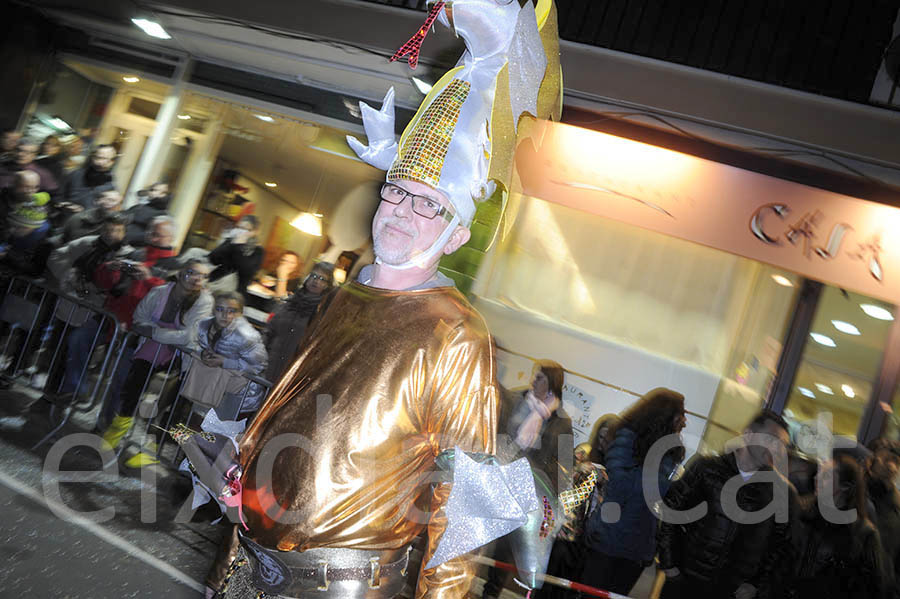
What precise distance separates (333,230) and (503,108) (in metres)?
5.73

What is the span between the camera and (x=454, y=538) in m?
1.30

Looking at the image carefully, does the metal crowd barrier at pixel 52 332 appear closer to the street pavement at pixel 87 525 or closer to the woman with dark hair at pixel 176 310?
the woman with dark hair at pixel 176 310

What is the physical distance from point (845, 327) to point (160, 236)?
6.72 meters

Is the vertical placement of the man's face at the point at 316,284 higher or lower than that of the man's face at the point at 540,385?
higher

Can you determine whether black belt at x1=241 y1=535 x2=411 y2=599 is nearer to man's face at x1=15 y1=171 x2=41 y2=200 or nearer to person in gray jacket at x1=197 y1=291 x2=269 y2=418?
person in gray jacket at x1=197 y1=291 x2=269 y2=418

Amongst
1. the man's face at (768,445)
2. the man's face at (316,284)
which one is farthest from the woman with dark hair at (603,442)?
the man's face at (316,284)

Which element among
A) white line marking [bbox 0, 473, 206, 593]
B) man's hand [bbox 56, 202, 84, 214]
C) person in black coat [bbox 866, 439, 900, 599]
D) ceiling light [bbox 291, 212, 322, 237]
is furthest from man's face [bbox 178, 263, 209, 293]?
person in black coat [bbox 866, 439, 900, 599]

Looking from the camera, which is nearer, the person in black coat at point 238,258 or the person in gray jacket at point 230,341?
the person in gray jacket at point 230,341

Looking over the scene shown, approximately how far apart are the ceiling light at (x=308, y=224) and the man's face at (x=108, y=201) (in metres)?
1.85

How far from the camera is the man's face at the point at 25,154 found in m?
6.44

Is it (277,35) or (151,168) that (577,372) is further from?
(151,168)

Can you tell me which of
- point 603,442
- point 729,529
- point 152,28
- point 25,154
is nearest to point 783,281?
point 603,442

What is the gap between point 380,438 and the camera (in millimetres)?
1443

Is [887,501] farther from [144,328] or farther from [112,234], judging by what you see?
[112,234]
